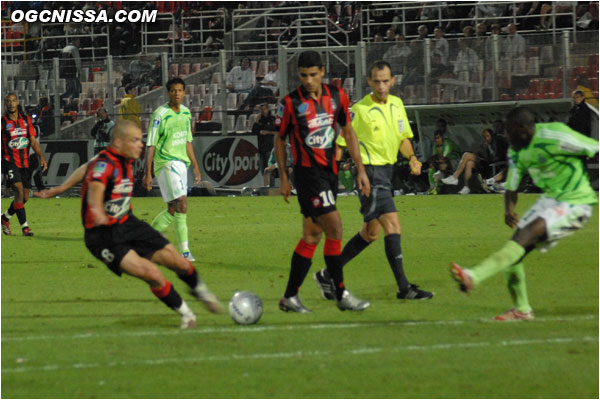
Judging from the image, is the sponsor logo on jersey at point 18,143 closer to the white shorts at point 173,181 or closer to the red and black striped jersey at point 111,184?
the white shorts at point 173,181

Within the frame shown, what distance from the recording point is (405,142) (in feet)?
32.7

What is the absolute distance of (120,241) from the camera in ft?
25.5

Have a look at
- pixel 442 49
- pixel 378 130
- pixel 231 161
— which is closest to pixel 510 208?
pixel 378 130

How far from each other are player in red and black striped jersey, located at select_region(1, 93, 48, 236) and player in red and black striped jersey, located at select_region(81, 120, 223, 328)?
9140 millimetres

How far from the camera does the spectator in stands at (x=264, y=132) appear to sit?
2455cm

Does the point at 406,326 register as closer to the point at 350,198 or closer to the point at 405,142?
the point at 405,142

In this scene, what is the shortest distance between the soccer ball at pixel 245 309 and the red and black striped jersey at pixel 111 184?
3.65 ft

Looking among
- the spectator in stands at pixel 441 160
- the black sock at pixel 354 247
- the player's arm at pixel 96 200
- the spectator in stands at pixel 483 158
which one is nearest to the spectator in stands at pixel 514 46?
the spectator in stands at pixel 483 158

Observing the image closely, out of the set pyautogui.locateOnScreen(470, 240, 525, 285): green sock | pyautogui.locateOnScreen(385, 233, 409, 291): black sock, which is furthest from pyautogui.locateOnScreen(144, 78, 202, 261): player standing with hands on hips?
pyautogui.locateOnScreen(470, 240, 525, 285): green sock

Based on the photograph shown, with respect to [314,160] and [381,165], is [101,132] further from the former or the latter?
[314,160]

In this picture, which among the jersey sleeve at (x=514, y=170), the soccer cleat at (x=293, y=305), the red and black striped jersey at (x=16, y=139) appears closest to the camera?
the jersey sleeve at (x=514, y=170)

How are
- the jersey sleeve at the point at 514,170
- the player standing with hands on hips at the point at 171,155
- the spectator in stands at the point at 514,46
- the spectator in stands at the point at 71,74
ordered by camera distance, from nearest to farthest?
1. the jersey sleeve at the point at 514,170
2. the player standing with hands on hips at the point at 171,155
3. the spectator in stands at the point at 514,46
4. the spectator in stands at the point at 71,74

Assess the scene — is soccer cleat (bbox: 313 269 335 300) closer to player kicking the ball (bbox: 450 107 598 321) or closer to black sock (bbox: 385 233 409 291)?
black sock (bbox: 385 233 409 291)

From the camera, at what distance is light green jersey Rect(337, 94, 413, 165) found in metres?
9.55
